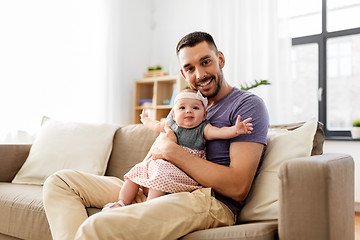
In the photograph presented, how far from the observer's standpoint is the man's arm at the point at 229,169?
3.97 ft

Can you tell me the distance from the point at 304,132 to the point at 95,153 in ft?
4.20

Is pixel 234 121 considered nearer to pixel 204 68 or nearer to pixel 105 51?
pixel 204 68

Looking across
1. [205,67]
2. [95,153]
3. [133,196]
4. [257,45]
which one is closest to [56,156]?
[95,153]

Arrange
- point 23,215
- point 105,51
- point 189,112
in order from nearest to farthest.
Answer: point 189,112
point 23,215
point 105,51

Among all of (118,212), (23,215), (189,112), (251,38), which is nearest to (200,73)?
(189,112)

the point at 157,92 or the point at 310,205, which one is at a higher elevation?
the point at 157,92

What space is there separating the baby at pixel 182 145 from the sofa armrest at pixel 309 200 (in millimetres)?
284

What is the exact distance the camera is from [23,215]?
5.26ft

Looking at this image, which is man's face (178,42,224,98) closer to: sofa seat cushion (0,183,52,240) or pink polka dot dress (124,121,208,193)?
pink polka dot dress (124,121,208,193)

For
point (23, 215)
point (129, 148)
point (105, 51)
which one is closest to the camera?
point (23, 215)

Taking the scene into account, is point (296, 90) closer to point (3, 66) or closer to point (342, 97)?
point (342, 97)

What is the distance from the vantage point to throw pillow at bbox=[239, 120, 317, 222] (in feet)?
4.07

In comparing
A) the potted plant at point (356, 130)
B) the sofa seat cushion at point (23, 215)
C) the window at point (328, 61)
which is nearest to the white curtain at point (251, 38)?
the window at point (328, 61)

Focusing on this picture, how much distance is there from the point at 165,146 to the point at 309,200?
0.58 m
